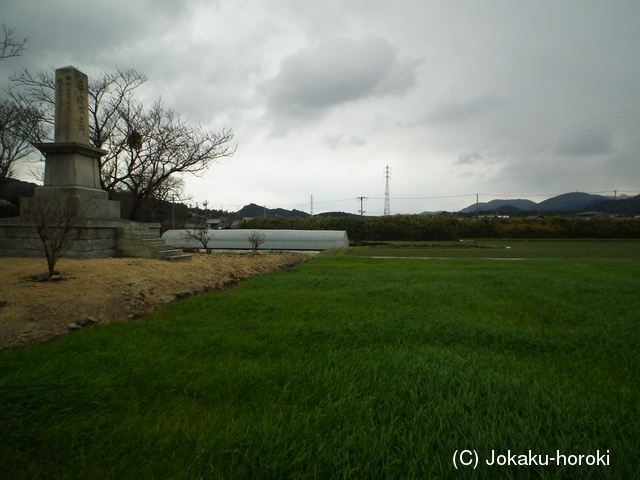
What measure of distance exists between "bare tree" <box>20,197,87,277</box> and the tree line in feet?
81.6

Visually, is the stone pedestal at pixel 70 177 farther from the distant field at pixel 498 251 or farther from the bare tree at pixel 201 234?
the distant field at pixel 498 251

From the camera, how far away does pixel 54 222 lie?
22.0 feet

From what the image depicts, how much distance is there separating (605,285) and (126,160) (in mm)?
18196

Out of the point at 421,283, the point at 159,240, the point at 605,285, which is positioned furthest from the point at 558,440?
the point at 159,240

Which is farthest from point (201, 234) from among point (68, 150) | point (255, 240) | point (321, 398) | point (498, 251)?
point (498, 251)

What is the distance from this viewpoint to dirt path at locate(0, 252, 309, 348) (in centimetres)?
405

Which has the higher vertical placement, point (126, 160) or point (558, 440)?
point (126, 160)

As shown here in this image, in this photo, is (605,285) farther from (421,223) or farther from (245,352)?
(421,223)

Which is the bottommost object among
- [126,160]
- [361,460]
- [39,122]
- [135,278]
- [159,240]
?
[361,460]

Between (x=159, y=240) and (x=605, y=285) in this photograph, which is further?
(x=159, y=240)

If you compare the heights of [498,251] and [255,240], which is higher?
[255,240]

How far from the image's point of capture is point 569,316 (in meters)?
5.11

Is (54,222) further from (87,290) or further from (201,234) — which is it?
(201,234)

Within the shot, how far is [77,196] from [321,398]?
8071mm
